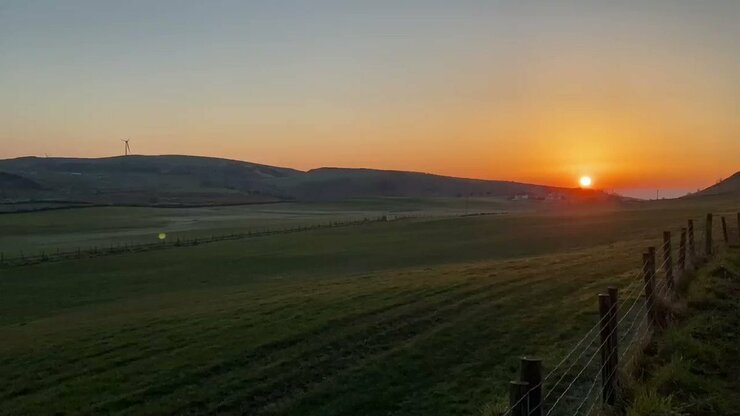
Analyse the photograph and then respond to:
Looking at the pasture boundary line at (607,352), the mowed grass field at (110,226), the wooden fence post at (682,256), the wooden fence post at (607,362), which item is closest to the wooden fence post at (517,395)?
the pasture boundary line at (607,352)

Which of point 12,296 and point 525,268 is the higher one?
point 525,268

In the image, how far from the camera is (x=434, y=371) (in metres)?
13.1

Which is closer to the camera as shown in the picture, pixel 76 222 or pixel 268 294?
pixel 268 294

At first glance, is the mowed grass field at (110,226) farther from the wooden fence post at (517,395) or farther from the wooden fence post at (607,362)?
the wooden fence post at (517,395)

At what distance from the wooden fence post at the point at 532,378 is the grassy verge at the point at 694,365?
8.06 feet

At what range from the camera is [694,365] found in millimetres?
10133

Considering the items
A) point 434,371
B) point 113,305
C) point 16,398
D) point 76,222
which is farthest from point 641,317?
point 76,222

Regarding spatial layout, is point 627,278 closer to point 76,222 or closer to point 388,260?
point 388,260

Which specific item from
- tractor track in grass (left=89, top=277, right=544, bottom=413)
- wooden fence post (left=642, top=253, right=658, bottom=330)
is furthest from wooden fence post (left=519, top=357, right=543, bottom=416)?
tractor track in grass (left=89, top=277, right=544, bottom=413)

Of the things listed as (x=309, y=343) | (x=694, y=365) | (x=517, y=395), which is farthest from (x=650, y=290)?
(x=309, y=343)

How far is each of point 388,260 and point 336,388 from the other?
33.0 metres

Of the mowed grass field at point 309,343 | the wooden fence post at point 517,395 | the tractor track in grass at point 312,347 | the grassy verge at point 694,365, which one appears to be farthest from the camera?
the tractor track in grass at point 312,347

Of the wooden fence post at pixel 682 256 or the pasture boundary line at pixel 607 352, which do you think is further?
the wooden fence post at pixel 682 256

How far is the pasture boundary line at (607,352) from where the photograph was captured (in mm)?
5738
